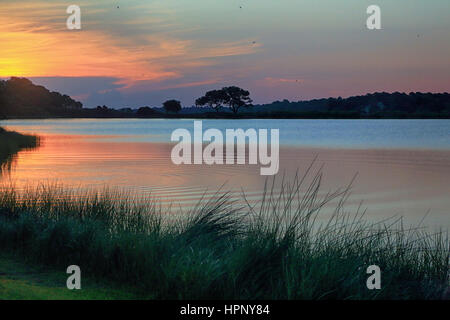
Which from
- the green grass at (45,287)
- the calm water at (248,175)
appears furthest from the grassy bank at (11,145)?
the green grass at (45,287)

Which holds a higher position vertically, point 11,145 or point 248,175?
point 11,145

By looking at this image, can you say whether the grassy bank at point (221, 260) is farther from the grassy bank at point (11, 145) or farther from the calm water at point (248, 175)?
the grassy bank at point (11, 145)

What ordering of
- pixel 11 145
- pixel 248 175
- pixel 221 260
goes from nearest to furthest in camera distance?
pixel 221 260
pixel 248 175
pixel 11 145

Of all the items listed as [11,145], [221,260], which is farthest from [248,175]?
[11,145]

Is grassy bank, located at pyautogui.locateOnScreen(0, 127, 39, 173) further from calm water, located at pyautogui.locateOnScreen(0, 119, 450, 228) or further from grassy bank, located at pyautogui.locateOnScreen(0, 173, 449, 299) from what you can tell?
grassy bank, located at pyautogui.locateOnScreen(0, 173, 449, 299)

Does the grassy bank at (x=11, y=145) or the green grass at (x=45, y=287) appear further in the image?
the grassy bank at (x=11, y=145)

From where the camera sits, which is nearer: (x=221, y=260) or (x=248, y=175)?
(x=221, y=260)

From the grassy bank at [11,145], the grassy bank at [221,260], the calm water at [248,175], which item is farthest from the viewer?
the grassy bank at [11,145]

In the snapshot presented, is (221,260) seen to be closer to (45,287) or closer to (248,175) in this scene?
(45,287)

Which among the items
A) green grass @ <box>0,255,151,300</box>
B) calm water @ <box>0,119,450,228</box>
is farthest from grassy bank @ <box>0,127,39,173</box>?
green grass @ <box>0,255,151,300</box>

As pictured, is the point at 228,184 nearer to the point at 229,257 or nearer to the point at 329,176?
the point at 329,176

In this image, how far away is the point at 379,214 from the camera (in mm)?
13734
